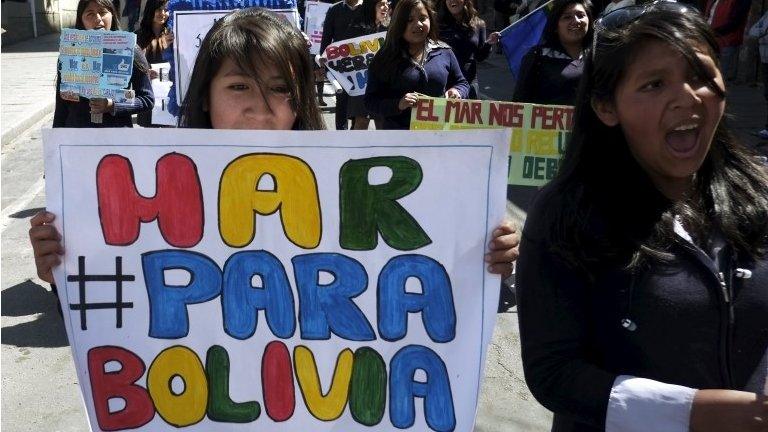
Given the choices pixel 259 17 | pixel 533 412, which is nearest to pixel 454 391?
pixel 259 17

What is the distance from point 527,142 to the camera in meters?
5.54

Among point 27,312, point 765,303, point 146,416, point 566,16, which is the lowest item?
point 27,312

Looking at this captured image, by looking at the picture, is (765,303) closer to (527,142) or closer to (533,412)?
(533,412)

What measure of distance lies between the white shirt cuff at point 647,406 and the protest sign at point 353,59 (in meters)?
6.26

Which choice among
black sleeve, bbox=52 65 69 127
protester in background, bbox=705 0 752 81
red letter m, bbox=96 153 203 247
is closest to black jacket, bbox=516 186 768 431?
red letter m, bbox=96 153 203 247

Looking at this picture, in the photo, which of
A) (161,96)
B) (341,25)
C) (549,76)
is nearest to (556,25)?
(549,76)

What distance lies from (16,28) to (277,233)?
23.4 metres

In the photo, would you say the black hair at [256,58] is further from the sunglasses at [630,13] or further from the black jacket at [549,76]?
the black jacket at [549,76]

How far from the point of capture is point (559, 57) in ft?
18.1

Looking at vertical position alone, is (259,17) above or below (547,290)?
above

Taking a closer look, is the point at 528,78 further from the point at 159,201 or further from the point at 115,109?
the point at 159,201

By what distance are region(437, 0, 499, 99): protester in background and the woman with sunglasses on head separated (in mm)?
5855

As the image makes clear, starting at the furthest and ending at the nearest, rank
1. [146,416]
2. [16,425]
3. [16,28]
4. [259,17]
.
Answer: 1. [16,28]
2. [16,425]
3. [259,17]
4. [146,416]

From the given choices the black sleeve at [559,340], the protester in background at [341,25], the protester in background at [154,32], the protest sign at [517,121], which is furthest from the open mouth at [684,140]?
the protester in background at [341,25]
